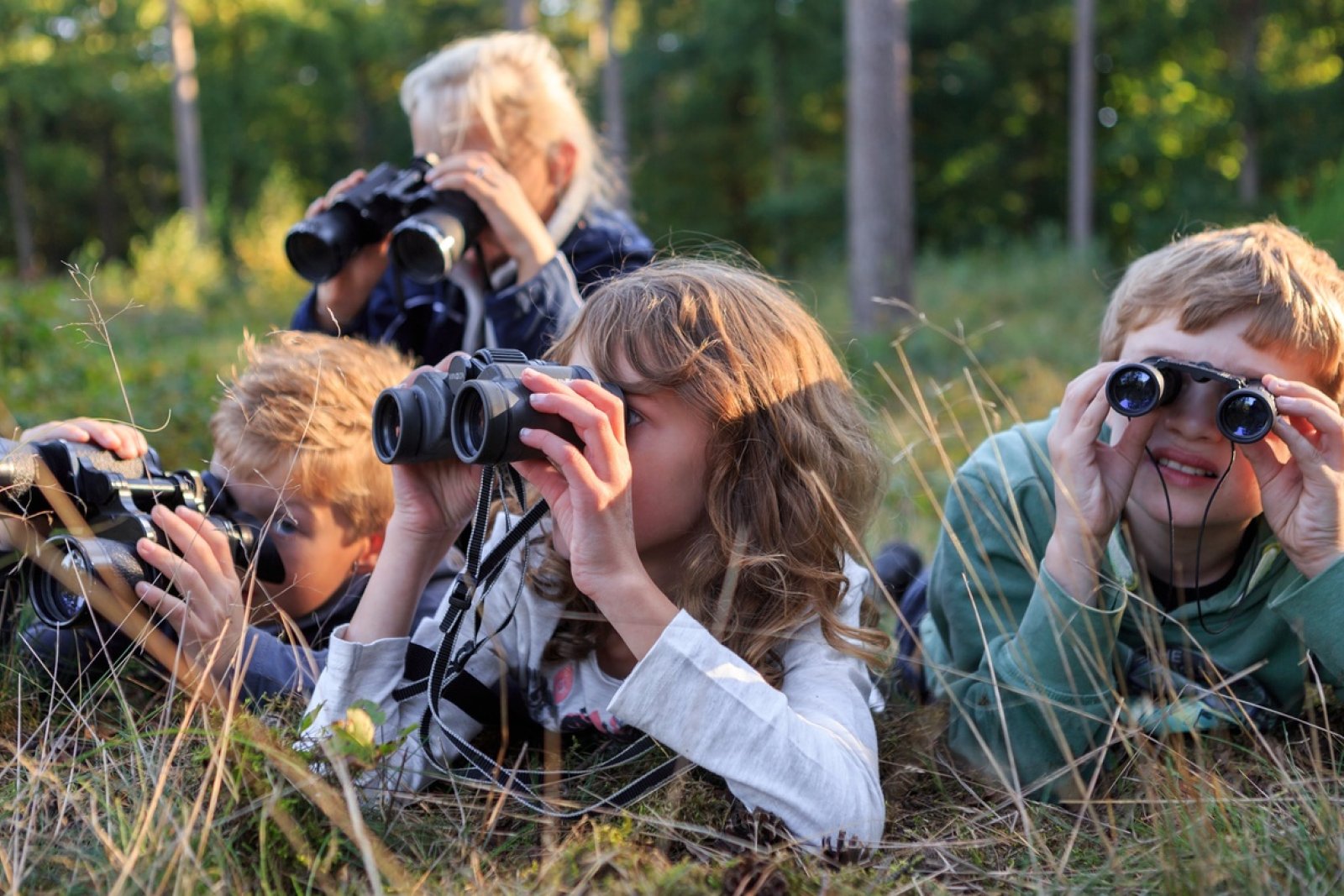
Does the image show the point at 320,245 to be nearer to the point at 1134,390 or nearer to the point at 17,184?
the point at 1134,390

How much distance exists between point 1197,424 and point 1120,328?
311 millimetres

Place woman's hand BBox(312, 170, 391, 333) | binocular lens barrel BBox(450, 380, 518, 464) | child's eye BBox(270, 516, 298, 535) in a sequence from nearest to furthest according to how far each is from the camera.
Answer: binocular lens barrel BBox(450, 380, 518, 464)
child's eye BBox(270, 516, 298, 535)
woman's hand BBox(312, 170, 391, 333)

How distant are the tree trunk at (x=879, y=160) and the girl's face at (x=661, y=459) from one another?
7.27 m

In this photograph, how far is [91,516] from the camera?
2113mm

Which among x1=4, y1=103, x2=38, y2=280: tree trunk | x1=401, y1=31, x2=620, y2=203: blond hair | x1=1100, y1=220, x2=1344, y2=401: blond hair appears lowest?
x1=4, y1=103, x2=38, y2=280: tree trunk

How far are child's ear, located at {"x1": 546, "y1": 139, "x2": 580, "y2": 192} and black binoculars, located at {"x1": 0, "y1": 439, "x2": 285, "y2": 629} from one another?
1858 millimetres

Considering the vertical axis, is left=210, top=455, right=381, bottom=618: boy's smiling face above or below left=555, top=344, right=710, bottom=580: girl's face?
below

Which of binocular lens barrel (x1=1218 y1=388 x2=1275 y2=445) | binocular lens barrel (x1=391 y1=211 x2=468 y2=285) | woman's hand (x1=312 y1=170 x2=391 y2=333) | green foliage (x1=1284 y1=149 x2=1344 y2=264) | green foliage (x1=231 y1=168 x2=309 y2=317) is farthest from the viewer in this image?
green foliage (x1=231 y1=168 x2=309 y2=317)

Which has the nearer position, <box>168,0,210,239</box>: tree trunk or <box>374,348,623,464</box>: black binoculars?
<box>374,348,623,464</box>: black binoculars

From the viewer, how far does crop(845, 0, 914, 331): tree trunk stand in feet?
28.4

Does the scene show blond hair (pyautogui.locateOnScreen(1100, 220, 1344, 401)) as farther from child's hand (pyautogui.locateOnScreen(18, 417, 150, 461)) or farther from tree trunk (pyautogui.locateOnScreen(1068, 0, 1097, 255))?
tree trunk (pyautogui.locateOnScreen(1068, 0, 1097, 255))

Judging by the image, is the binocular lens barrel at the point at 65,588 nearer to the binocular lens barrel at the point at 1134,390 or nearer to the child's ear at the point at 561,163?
the binocular lens barrel at the point at 1134,390

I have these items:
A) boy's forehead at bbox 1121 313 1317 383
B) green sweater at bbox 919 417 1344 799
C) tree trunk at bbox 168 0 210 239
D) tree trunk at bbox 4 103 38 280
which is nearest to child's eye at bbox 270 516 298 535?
green sweater at bbox 919 417 1344 799

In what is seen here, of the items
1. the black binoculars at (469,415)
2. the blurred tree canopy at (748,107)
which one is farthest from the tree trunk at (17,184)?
the black binoculars at (469,415)
